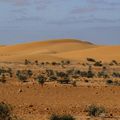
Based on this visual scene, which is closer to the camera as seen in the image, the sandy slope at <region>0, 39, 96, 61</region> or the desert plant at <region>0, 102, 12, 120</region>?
the desert plant at <region>0, 102, 12, 120</region>

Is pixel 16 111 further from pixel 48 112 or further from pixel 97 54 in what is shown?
pixel 97 54

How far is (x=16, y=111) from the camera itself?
19.5 meters

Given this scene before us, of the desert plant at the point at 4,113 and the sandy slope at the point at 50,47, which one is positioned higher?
the sandy slope at the point at 50,47

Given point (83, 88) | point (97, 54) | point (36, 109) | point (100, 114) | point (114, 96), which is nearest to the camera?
point (100, 114)

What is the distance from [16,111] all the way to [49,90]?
28.6 feet

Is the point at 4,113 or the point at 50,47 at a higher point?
the point at 50,47

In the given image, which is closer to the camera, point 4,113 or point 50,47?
point 4,113

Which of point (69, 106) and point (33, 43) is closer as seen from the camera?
point (69, 106)

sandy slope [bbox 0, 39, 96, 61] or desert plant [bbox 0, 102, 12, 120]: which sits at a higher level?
sandy slope [bbox 0, 39, 96, 61]

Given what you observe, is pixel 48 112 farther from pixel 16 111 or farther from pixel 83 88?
pixel 83 88

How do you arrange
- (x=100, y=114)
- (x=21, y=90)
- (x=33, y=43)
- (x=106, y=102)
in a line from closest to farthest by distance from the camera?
1. (x=100, y=114)
2. (x=106, y=102)
3. (x=21, y=90)
4. (x=33, y=43)

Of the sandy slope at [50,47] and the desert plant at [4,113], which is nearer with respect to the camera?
the desert plant at [4,113]

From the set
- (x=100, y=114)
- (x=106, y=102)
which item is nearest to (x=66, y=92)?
(x=106, y=102)

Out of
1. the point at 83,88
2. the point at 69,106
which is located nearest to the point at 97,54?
the point at 83,88
